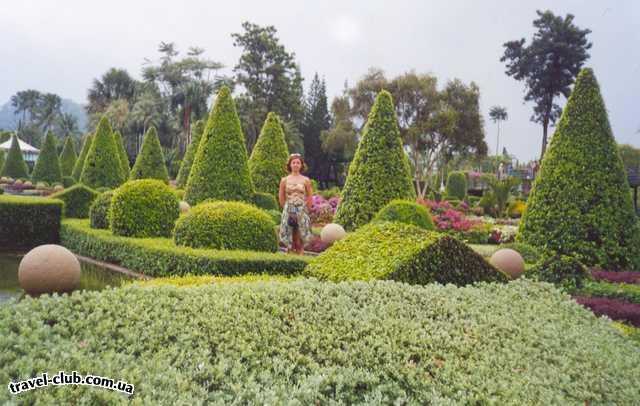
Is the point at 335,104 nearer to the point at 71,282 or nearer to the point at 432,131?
the point at 432,131

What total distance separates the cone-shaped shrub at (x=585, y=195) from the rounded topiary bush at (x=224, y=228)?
15.8 feet

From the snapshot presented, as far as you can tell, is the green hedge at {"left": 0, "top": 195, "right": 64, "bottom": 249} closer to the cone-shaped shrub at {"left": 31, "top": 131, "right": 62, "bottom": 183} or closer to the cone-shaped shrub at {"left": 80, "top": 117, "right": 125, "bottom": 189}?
the cone-shaped shrub at {"left": 80, "top": 117, "right": 125, "bottom": 189}

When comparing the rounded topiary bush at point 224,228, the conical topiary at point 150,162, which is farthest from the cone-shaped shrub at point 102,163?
the rounded topiary bush at point 224,228

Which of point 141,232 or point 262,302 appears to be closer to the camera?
point 262,302

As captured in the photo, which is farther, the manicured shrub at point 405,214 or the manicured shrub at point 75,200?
the manicured shrub at point 75,200

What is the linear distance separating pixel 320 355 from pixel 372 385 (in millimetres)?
398

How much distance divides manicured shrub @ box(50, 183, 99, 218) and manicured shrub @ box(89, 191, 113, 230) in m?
2.99

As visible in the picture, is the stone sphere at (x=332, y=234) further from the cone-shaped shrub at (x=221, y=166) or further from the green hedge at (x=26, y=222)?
the green hedge at (x=26, y=222)

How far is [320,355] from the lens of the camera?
11.6 feet

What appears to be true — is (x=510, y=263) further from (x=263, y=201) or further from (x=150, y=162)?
(x=150, y=162)

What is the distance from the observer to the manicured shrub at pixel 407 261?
563 centimetres

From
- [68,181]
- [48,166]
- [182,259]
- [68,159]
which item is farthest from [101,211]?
[68,159]

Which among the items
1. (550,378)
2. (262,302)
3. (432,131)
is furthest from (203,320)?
(432,131)

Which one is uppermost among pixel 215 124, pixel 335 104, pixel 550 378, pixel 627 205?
pixel 335 104
